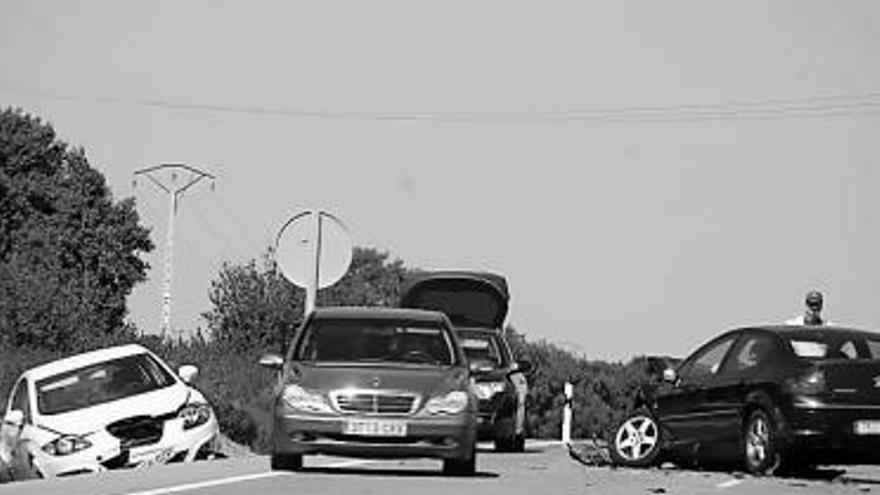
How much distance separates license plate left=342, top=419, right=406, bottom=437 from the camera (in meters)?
16.7

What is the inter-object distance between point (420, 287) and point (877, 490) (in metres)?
14.2

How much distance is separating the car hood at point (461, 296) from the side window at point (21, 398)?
397 inches

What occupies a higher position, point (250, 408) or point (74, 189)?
point (74, 189)

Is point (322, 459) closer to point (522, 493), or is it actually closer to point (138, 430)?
point (138, 430)

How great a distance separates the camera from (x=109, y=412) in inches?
789

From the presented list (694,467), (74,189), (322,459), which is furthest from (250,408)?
(74,189)

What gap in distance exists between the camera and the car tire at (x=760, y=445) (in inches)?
714

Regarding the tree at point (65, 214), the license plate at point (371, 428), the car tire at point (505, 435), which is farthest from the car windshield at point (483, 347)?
the tree at point (65, 214)

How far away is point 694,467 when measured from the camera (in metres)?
20.0

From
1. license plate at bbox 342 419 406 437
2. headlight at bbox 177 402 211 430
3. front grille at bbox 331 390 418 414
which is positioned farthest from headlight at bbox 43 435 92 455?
license plate at bbox 342 419 406 437

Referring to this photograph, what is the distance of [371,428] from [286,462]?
1175 millimetres

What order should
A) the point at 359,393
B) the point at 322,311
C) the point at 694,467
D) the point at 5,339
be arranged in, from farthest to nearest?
the point at 5,339
the point at 694,467
the point at 322,311
the point at 359,393

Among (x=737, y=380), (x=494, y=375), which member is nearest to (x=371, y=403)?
(x=737, y=380)

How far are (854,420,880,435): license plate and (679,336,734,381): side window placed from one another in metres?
1.88
